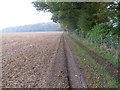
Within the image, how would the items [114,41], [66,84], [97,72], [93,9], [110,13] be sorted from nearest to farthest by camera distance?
[66,84] → [97,72] → [110,13] → [114,41] → [93,9]

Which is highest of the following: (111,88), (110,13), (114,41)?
(110,13)

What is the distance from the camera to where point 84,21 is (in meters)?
12.4

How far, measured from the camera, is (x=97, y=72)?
4.42 metres

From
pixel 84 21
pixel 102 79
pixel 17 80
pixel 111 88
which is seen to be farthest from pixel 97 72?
pixel 84 21

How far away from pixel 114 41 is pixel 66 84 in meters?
4.70

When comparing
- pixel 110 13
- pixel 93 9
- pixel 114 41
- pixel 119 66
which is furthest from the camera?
pixel 93 9

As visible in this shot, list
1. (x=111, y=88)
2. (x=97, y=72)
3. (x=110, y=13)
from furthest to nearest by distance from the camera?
(x=110, y=13) → (x=97, y=72) → (x=111, y=88)

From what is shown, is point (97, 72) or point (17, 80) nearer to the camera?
point (17, 80)

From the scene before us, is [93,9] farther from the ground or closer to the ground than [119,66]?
farther from the ground

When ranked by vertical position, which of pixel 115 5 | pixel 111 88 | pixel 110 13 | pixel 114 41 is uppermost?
pixel 115 5

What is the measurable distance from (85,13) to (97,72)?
8496 millimetres

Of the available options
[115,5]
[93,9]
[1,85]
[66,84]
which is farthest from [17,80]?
[93,9]

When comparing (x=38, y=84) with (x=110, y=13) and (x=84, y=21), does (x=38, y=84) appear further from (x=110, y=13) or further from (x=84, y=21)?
(x=84, y=21)

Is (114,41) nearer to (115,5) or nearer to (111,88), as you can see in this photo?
(115,5)
